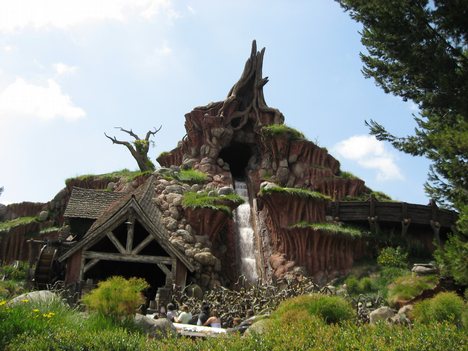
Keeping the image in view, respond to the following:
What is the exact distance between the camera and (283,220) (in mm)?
23797

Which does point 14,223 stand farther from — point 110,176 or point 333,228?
point 333,228

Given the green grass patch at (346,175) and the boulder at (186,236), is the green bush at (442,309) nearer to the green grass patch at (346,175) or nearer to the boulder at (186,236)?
the boulder at (186,236)

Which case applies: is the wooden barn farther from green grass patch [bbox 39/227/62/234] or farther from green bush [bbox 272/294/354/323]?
green bush [bbox 272/294/354/323]

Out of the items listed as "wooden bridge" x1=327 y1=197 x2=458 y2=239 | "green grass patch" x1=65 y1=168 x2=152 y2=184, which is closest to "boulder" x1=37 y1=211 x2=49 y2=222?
"green grass patch" x1=65 y1=168 x2=152 y2=184

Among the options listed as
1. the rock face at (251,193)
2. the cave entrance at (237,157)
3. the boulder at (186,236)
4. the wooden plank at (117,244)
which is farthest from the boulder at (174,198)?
the cave entrance at (237,157)

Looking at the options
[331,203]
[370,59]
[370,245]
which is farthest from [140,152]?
[370,59]

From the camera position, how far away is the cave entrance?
116 ft

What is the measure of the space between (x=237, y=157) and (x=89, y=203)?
571 inches

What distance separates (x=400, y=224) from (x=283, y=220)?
578 centimetres

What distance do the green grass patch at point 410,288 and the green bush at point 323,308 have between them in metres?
3.90

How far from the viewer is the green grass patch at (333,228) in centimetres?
2234

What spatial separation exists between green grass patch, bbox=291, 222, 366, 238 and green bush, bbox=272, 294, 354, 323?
10.5 m

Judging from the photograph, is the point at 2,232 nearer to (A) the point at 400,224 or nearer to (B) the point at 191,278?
(B) the point at 191,278

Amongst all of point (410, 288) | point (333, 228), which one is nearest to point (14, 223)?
point (333, 228)
